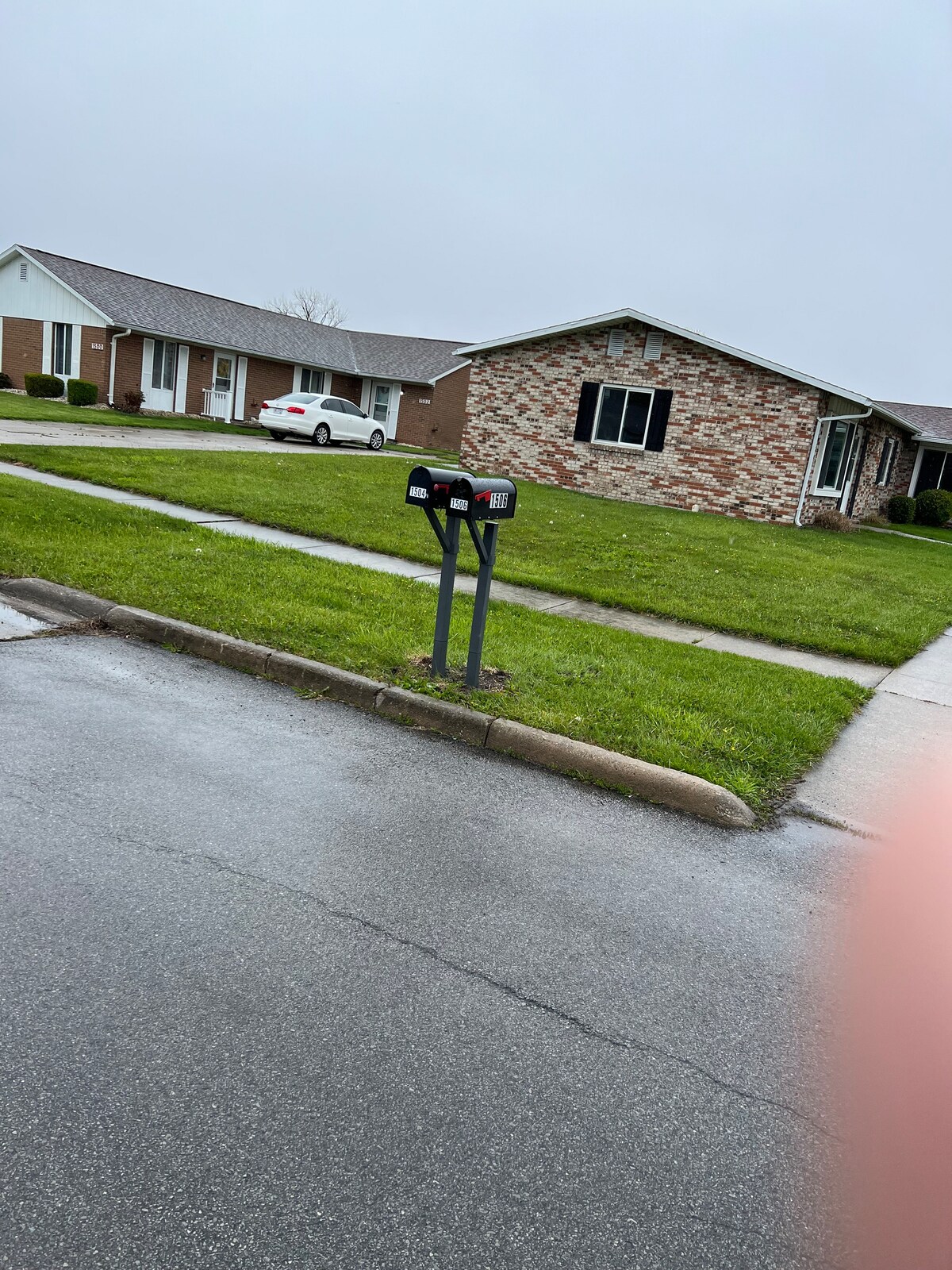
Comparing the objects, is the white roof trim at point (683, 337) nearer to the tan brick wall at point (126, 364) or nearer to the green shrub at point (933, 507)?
the green shrub at point (933, 507)

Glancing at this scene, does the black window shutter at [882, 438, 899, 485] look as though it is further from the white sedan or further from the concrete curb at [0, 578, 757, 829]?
→ the concrete curb at [0, 578, 757, 829]

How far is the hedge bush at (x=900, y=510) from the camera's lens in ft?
96.9

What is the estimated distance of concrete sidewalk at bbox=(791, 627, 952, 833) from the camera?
4.94 metres

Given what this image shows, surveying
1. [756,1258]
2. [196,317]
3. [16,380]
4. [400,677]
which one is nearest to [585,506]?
[400,677]

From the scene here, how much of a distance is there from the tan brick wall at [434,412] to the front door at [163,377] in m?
10.0

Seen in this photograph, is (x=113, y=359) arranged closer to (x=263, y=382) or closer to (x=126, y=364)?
(x=126, y=364)

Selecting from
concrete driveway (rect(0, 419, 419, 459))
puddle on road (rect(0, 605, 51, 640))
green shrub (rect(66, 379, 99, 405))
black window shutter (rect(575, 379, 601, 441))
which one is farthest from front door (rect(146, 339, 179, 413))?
puddle on road (rect(0, 605, 51, 640))

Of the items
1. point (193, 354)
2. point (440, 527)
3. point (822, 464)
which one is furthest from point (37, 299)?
point (440, 527)

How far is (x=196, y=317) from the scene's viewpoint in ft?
111

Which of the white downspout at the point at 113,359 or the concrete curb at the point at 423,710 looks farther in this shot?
the white downspout at the point at 113,359

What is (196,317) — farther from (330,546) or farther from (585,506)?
(330,546)

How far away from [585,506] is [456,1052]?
16.9 m

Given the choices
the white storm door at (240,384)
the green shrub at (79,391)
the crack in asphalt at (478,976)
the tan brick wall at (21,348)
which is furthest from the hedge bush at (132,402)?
the crack in asphalt at (478,976)

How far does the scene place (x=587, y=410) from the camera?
23.2 m
